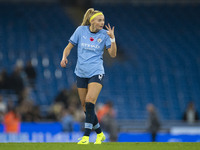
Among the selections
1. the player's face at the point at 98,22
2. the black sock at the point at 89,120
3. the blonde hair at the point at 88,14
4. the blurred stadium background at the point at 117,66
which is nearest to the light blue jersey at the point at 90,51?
the player's face at the point at 98,22

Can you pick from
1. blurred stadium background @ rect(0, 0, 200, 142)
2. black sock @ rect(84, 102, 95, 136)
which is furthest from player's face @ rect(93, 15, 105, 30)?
blurred stadium background @ rect(0, 0, 200, 142)

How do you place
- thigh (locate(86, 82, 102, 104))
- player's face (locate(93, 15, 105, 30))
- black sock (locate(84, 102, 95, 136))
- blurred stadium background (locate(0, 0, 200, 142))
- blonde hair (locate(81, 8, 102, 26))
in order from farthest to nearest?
blurred stadium background (locate(0, 0, 200, 142)) → blonde hair (locate(81, 8, 102, 26)) → player's face (locate(93, 15, 105, 30)) → black sock (locate(84, 102, 95, 136)) → thigh (locate(86, 82, 102, 104))

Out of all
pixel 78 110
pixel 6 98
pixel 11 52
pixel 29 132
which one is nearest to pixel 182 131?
pixel 78 110

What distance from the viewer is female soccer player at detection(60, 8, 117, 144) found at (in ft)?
24.3

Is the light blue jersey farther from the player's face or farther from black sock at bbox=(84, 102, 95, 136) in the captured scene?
black sock at bbox=(84, 102, 95, 136)

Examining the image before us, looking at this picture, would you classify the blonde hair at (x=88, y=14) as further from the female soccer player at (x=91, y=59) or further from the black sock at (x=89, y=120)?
the black sock at (x=89, y=120)

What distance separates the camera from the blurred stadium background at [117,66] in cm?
1707

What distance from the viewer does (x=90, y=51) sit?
753 cm

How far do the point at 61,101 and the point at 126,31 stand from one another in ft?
28.5

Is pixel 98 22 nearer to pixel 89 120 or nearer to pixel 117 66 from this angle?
pixel 89 120

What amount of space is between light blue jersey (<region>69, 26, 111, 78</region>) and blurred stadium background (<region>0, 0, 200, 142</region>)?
8646 mm

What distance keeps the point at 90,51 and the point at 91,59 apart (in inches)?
5.3

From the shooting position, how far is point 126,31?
2519 cm

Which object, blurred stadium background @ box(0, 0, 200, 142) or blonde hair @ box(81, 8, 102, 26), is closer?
blonde hair @ box(81, 8, 102, 26)
